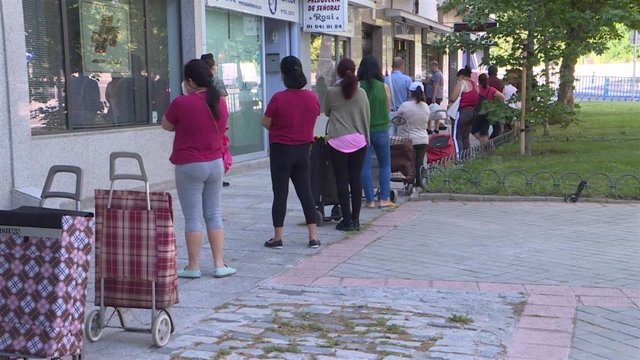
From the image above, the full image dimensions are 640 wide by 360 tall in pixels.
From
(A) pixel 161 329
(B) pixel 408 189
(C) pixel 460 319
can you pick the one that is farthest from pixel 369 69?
(A) pixel 161 329

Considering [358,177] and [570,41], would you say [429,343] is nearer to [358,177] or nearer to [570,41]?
[358,177]

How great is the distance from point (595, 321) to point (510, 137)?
12404mm

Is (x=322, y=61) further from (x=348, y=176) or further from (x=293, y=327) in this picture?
(x=293, y=327)

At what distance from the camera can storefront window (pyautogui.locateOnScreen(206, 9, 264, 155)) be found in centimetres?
1359

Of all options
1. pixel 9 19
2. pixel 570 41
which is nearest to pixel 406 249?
pixel 9 19

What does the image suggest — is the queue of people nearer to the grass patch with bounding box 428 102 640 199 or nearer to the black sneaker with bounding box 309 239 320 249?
the black sneaker with bounding box 309 239 320 249

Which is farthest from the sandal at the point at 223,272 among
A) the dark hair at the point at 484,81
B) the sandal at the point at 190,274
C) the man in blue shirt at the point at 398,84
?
the dark hair at the point at 484,81

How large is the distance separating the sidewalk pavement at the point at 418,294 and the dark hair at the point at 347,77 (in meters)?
1.51

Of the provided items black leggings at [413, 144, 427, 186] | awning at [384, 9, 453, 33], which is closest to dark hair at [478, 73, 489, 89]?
black leggings at [413, 144, 427, 186]

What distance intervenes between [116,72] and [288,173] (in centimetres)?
469

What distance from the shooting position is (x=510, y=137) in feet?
56.5

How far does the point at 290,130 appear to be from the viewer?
7086 mm

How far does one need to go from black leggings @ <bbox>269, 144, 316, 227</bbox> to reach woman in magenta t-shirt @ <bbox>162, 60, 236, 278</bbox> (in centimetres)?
109

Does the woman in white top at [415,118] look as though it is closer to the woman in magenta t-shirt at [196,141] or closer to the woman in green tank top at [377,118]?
the woman in green tank top at [377,118]
